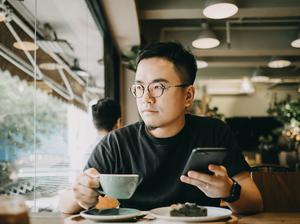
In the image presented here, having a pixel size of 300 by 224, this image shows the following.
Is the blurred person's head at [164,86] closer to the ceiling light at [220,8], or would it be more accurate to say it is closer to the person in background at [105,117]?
the person in background at [105,117]

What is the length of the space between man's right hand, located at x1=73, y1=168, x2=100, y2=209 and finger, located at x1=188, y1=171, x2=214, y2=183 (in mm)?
307

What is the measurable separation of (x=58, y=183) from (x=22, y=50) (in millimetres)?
1515

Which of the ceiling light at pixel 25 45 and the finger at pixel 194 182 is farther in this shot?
the ceiling light at pixel 25 45

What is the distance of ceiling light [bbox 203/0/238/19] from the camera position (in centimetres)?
411

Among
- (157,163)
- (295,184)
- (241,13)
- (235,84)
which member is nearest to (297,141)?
(241,13)

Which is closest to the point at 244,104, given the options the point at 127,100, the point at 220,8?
→ the point at 127,100

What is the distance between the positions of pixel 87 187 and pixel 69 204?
0.19 metres

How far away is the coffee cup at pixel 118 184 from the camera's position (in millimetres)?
1148

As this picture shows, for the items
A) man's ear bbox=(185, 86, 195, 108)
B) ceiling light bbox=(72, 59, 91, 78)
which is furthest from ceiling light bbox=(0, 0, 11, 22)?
ceiling light bbox=(72, 59, 91, 78)

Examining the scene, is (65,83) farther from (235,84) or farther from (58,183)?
(235,84)

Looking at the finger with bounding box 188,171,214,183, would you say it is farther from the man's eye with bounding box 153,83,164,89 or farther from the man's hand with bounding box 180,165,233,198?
the man's eye with bounding box 153,83,164,89

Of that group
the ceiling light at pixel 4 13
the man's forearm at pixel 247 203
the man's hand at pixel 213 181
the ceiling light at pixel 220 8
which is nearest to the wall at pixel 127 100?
the ceiling light at pixel 220 8

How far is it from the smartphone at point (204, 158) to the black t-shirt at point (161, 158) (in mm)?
360

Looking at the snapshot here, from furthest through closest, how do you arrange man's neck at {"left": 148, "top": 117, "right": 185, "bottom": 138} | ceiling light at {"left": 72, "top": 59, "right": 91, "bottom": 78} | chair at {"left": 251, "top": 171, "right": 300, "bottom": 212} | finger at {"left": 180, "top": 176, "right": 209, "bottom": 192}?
ceiling light at {"left": 72, "top": 59, "right": 91, "bottom": 78} → chair at {"left": 251, "top": 171, "right": 300, "bottom": 212} → man's neck at {"left": 148, "top": 117, "right": 185, "bottom": 138} → finger at {"left": 180, "top": 176, "right": 209, "bottom": 192}
